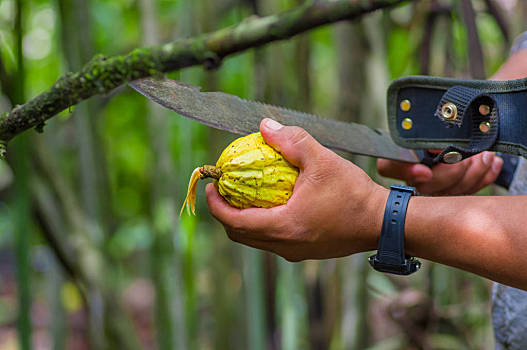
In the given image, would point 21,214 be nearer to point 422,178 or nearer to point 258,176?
point 258,176

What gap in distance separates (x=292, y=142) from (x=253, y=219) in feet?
0.28

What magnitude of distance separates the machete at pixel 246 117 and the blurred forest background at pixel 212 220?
0.60ft

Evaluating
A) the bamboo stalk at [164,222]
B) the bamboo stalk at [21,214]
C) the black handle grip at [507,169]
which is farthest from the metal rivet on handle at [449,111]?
the bamboo stalk at [164,222]

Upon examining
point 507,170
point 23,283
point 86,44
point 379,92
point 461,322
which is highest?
point 86,44

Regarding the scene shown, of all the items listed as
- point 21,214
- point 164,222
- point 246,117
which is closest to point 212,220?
point 164,222

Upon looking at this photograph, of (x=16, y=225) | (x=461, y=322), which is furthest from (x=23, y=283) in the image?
(x=461, y=322)

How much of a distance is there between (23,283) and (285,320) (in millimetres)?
643

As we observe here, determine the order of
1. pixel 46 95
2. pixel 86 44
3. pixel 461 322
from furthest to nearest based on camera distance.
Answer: pixel 461 322
pixel 86 44
pixel 46 95

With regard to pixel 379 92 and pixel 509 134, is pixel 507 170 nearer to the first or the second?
pixel 509 134

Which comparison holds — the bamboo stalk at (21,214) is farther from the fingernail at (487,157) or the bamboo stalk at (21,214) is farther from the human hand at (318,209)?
the fingernail at (487,157)

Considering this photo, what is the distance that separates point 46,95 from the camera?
412 millimetres

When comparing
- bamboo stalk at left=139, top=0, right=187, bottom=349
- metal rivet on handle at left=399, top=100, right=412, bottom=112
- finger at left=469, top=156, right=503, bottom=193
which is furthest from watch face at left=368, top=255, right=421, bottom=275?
bamboo stalk at left=139, top=0, right=187, bottom=349

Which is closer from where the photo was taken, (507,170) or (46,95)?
(46,95)

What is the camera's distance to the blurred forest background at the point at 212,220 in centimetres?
91
